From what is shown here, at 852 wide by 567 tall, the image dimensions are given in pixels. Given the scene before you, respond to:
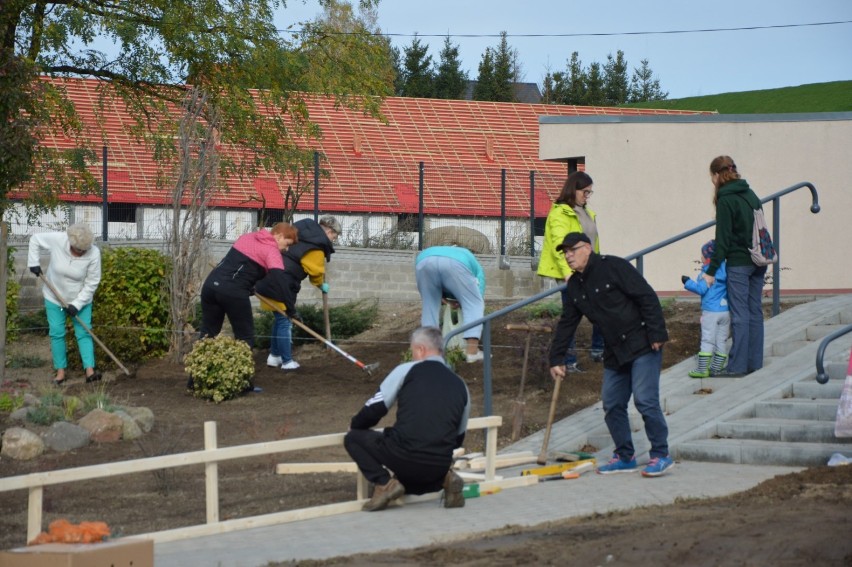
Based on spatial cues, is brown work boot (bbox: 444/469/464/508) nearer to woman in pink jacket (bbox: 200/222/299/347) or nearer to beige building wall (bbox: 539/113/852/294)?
woman in pink jacket (bbox: 200/222/299/347)

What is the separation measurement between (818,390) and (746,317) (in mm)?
931

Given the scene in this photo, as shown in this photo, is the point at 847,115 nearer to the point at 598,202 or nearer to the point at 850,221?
the point at 850,221

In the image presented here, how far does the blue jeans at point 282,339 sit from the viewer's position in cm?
1373

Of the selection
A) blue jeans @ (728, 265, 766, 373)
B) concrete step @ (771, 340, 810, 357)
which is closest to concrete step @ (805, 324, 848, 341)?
concrete step @ (771, 340, 810, 357)

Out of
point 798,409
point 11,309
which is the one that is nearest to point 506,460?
point 798,409

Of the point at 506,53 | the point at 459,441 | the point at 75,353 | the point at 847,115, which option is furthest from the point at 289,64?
the point at 506,53

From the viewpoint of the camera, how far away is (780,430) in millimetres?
9008

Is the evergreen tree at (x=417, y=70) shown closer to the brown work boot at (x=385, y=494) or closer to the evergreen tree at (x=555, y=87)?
the evergreen tree at (x=555, y=87)

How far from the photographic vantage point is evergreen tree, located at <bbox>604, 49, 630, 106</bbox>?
65.0 metres

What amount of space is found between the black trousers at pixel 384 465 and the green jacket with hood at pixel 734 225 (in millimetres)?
3596

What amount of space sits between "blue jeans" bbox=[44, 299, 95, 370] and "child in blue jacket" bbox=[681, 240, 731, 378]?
6556 mm

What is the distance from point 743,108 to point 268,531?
5044cm

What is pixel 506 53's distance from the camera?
6166 centimetres

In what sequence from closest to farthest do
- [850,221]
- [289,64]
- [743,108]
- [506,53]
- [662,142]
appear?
[850,221], [662,142], [289,64], [743,108], [506,53]
